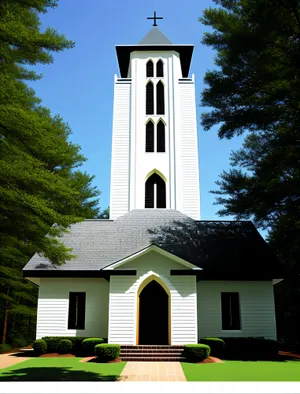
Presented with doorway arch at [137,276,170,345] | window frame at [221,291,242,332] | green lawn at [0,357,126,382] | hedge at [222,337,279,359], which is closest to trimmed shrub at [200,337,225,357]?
hedge at [222,337,279,359]

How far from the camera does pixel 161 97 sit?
31.1 m

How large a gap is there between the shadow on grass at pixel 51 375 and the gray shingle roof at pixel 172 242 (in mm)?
6859

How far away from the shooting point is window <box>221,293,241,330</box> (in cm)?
2036

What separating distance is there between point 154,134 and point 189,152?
2.97 m

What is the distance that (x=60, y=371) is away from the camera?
13602 millimetres

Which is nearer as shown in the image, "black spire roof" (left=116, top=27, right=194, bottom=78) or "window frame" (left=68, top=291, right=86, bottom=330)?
"window frame" (left=68, top=291, right=86, bottom=330)

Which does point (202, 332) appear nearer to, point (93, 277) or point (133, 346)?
point (133, 346)

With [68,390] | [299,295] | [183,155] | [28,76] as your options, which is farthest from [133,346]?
[28,76]

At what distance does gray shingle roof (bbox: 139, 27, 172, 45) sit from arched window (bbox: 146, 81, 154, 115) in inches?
151

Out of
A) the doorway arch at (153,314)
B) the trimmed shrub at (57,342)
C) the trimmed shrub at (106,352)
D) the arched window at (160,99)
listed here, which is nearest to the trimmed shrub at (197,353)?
the trimmed shrub at (106,352)

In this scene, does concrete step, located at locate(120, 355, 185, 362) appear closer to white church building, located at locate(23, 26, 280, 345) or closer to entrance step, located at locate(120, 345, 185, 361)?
entrance step, located at locate(120, 345, 185, 361)

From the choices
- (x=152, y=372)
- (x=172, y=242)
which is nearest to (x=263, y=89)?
(x=172, y=242)

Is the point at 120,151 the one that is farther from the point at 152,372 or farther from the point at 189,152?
the point at 152,372

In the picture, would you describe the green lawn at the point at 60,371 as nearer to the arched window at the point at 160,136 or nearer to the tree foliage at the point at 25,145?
the tree foliage at the point at 25,145
